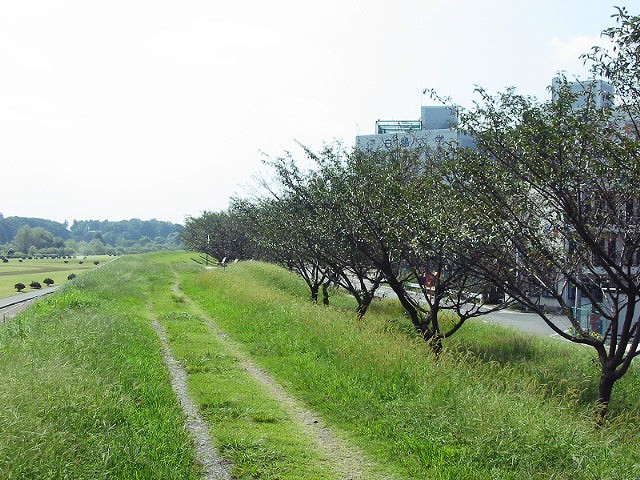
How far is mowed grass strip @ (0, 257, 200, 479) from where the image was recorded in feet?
14.8

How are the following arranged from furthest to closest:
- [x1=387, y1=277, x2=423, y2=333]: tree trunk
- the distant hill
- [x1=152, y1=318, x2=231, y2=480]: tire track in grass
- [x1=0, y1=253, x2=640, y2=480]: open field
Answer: the distant hill → [x1=387, y1=277, x2=423, y2=333]: tree trunk → [x1=152, y1=318, x2=231, y2=480]: tire track in grass → [x1=0, y1=253, x2=640, y2=480]: open field

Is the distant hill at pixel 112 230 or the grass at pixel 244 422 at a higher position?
the distant hill at pixel 112 230

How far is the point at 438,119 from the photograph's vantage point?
74.8 meters

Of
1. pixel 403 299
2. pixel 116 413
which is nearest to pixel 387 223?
pixel 403 299

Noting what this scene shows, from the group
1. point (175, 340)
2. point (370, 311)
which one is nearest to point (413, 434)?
point (175, 340)

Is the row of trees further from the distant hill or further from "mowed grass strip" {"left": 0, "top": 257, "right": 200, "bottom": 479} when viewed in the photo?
the distant hill

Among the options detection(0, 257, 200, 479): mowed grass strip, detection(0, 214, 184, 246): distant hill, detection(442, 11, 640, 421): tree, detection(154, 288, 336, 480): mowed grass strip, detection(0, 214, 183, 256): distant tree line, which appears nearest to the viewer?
detection(0, 257, 200, 479): mowed grass strip

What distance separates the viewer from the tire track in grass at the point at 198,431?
5195 mm

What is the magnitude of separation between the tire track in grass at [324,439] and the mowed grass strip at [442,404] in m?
0.17

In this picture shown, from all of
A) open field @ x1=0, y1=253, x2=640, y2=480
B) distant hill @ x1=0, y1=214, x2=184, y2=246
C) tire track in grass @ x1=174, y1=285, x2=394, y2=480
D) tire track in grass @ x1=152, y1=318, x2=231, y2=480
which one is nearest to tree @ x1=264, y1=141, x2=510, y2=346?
open field @ x1=0, y1=253, x2=640, y2=480

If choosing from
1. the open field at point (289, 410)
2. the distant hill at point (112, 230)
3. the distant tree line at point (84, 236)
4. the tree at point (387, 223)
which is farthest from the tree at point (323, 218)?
the distant hill at point (112, 230)

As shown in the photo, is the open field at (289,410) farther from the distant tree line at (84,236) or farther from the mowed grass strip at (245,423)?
the distant tree line at (84,236)

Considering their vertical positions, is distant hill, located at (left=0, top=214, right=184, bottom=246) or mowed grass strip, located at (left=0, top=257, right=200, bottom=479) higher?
distant hill, located at (left=0, top=214, right=184, bottom=246)

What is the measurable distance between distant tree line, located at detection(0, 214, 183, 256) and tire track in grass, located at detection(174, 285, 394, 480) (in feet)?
278
